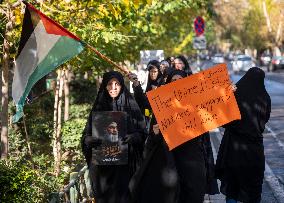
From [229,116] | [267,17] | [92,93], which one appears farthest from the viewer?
[267,17]

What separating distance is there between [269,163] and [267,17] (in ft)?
229

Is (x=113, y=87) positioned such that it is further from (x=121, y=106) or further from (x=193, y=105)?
(x=193, y=105)

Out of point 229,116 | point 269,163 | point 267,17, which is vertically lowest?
point 269,163

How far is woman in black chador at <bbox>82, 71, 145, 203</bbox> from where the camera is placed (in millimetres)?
6590

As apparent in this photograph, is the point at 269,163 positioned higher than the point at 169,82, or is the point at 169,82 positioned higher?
the point at 169,82

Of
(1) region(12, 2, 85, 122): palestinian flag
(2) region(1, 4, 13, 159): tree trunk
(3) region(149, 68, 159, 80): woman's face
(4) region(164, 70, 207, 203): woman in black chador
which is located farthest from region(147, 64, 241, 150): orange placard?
(3) region(149, 68, 159, 80): woman's face

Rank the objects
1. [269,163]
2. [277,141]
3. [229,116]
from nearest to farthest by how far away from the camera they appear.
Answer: [229,116]
[269,163]
[277,141]

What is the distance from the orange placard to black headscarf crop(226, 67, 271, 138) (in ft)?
2.95

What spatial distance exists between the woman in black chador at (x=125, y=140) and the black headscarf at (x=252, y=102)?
136cm

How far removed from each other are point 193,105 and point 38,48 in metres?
1.44

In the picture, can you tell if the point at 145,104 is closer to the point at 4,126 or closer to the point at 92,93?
the point at 4,126

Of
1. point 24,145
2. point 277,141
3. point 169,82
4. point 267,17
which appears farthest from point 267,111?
point 267,17

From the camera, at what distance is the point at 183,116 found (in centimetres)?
625

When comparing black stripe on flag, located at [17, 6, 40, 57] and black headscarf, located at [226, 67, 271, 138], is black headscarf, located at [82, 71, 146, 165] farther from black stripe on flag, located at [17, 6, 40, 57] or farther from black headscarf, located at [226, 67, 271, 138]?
black headscarf, located at [226, 67, 271, 138]
